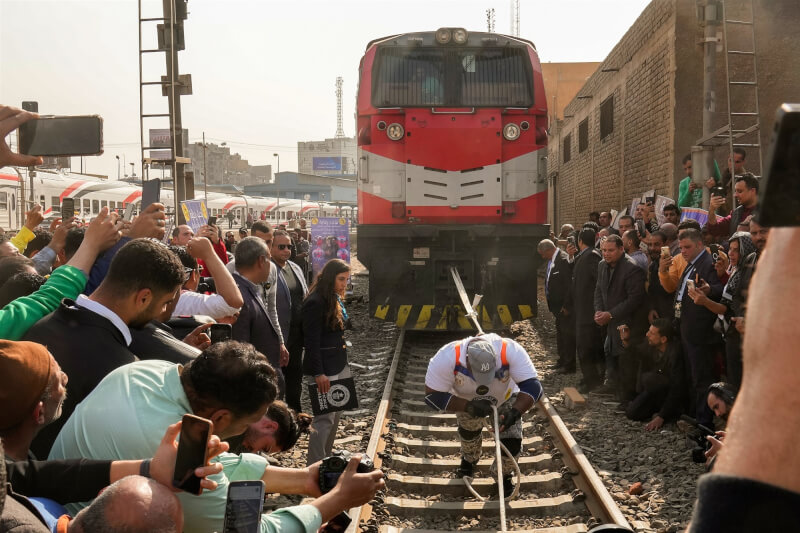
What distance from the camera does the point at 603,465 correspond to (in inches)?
223

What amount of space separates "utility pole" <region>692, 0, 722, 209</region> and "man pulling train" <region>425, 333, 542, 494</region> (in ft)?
16.8

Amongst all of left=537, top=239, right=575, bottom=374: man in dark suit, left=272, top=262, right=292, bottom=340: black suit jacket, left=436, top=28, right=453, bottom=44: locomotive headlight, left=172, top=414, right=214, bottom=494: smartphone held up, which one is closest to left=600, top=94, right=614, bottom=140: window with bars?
left=436, top=28, right=453, bottom=44: locomotive headlight

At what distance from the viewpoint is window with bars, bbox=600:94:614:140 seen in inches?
→ 660

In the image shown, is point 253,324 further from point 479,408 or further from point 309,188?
point 309,188

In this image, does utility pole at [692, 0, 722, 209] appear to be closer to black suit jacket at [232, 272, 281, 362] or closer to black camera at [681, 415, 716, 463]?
black camera at [681, 415, 716, 463]

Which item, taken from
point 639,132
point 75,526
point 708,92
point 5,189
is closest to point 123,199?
point 5,189

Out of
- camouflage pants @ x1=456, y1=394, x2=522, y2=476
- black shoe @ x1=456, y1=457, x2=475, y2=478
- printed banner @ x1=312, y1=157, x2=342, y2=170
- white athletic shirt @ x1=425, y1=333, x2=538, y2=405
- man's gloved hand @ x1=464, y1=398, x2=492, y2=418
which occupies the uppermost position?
printed banner @ x1=312, y1=157, x2=342, y2=170

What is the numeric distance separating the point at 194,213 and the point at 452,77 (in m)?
4.18

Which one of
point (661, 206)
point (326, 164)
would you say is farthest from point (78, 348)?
point (326, 164)

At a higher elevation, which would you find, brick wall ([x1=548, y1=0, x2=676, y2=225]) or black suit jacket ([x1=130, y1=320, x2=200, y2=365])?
brick wall ([x1=548, y1=0, x2=676, y2=225])

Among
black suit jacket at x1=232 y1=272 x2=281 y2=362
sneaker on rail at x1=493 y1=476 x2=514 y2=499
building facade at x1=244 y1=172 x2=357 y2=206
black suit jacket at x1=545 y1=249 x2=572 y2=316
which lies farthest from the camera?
building facade at x1=244 y1=172 x2=357 y2=206

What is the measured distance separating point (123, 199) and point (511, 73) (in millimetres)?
22949

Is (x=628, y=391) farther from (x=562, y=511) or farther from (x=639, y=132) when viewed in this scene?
(x=639, y=132)

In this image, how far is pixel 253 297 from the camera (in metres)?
5.29
